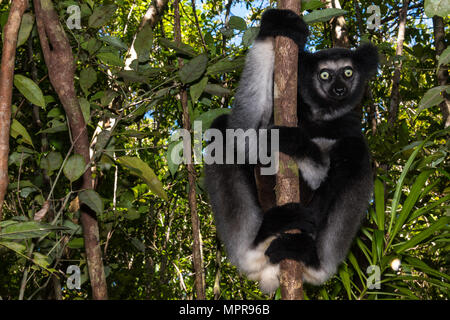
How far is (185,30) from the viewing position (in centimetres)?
1023

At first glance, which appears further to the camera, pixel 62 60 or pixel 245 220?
pixel 245 220

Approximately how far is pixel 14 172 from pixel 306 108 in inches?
170

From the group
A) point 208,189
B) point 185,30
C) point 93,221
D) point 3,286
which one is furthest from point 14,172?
point 185,30

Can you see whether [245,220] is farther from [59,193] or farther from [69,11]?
[59,193]

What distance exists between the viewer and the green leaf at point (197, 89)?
2.67 m

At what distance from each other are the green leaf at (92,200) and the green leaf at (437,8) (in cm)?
161

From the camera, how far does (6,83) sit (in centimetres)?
170

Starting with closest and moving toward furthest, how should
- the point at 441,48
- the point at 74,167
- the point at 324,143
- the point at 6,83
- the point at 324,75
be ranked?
the point at 6,83
the point at 74,167
the point at 324,143
the point at 324,75
the point at 441,48

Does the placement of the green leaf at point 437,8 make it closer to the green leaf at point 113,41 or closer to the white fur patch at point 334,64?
the green leaf at point 113,41

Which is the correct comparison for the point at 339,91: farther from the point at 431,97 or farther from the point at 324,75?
the point at 431,97

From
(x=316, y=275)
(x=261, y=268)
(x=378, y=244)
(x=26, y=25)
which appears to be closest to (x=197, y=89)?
(x=26, y=25)

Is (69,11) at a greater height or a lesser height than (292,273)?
greater

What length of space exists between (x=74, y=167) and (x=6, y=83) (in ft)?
1.85

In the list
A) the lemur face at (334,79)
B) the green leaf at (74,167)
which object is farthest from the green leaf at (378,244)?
the green leaf at (74,167)
